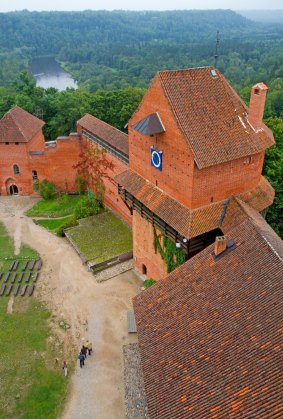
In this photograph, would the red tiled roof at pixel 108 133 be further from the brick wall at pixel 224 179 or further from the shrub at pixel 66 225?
the brick wall at pixel 224 179

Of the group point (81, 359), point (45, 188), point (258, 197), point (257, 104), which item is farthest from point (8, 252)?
point (257, 104)

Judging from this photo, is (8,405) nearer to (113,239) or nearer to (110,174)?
(113,239)

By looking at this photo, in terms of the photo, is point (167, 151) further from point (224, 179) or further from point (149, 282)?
point (149, 282)

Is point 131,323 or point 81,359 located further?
point 131,323

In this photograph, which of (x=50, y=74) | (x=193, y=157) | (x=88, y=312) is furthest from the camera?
(x=50, y=74)

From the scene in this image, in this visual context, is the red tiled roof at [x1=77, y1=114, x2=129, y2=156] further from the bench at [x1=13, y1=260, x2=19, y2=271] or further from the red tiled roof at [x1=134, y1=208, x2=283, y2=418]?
the red tiled roof at [x1=134, y1=208, x2=283, y2=418]

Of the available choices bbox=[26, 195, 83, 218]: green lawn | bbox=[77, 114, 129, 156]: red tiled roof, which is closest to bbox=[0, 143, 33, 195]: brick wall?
bbox=[26, 195, 83, 218]: green lawn

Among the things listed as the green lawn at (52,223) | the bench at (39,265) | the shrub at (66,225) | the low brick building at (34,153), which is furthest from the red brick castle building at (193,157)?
the low brick building at (34,153)
